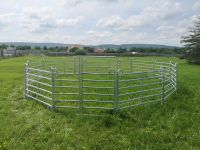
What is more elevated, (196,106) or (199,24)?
(199,24)

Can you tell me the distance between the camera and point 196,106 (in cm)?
1088

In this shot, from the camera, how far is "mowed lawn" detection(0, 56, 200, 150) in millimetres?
7410

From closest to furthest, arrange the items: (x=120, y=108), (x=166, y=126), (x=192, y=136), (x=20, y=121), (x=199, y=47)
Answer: (x=192, y=136), (x=166, y=126), (x=20, y=121), (x=120, y=108), (x=199, y=47)

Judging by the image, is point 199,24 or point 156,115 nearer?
point 156,115

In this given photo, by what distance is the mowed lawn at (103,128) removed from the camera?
7.41m

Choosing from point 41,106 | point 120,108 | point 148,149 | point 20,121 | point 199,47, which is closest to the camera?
point 148,149

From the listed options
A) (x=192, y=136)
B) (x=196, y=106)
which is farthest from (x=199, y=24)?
(x=192, y=136)

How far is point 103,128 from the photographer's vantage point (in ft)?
27.6

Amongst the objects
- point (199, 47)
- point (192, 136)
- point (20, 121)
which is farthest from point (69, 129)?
point (199, 47)

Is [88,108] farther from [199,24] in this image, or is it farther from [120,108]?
[199,24]

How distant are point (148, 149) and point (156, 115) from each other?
8.16 ft

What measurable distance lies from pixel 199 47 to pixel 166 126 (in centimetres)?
3657

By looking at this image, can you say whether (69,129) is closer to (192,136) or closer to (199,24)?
(192,136)

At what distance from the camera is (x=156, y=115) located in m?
9.48
